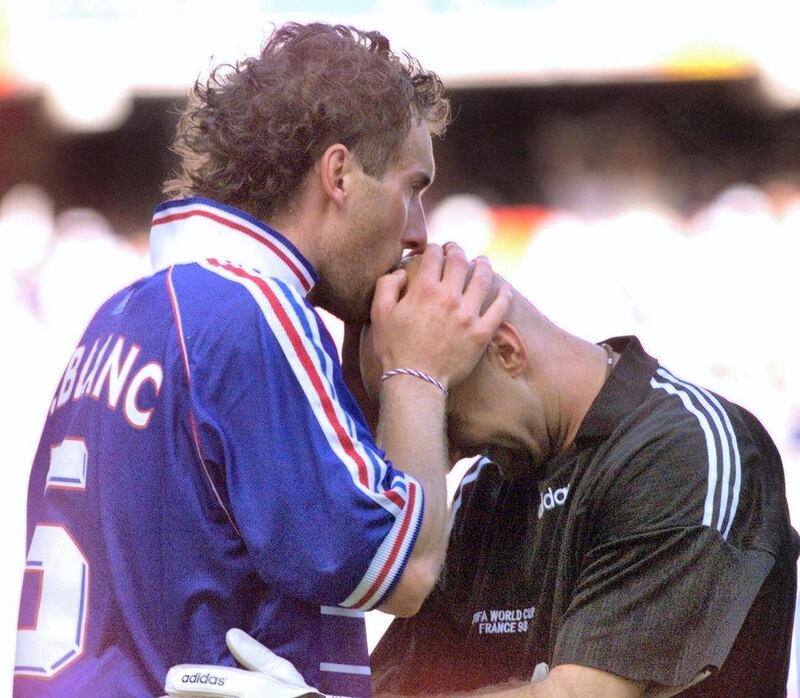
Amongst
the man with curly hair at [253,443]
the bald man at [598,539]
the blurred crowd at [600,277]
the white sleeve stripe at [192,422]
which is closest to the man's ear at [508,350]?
the bald man at [598,539]

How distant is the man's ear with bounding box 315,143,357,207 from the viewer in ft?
6.89

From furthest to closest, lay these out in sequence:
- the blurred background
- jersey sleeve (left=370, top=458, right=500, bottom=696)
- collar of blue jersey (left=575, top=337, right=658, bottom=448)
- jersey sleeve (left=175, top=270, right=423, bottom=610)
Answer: the blurred background < jersey sleeve (left=370, top=458, right=500, bottom=696) < collar of blue jersey (left=575, top=337, right=658, bottom=448) < jersey sleeve (left=175, top=270, right=423, bottom=610)

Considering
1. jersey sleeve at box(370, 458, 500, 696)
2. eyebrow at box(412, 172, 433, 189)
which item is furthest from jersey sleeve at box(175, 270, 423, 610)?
jersey sleeve at box(370, 458, 500, 696)

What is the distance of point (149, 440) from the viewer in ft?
6.00

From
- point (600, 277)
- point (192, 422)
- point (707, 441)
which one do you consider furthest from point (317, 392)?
point (600, 277)

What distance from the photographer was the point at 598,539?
6.93 feet

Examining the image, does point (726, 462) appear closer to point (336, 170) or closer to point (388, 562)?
point (388, 562)

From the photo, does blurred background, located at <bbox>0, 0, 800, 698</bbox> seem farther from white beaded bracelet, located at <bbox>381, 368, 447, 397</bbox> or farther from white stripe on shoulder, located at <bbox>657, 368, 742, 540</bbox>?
white beaded bracelet, located at <bbox>381, 368, 447, 397</bbox>

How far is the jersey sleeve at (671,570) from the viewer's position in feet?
6.56

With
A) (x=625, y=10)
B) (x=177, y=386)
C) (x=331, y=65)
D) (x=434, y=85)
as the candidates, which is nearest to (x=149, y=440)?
(x=177, y=386)

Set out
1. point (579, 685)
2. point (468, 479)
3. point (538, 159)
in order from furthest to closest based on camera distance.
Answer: point (538, 159) → point (468, 479) → point (579, 685)

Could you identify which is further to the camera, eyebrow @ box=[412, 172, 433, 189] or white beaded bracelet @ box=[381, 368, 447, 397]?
eyebrow @ box=[412, 172, 433, 189]

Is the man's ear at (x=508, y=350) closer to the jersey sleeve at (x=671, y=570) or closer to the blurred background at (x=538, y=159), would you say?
the jersey sleeve at (x=671, y=570)

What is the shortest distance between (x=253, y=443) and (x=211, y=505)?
0.38 feet
